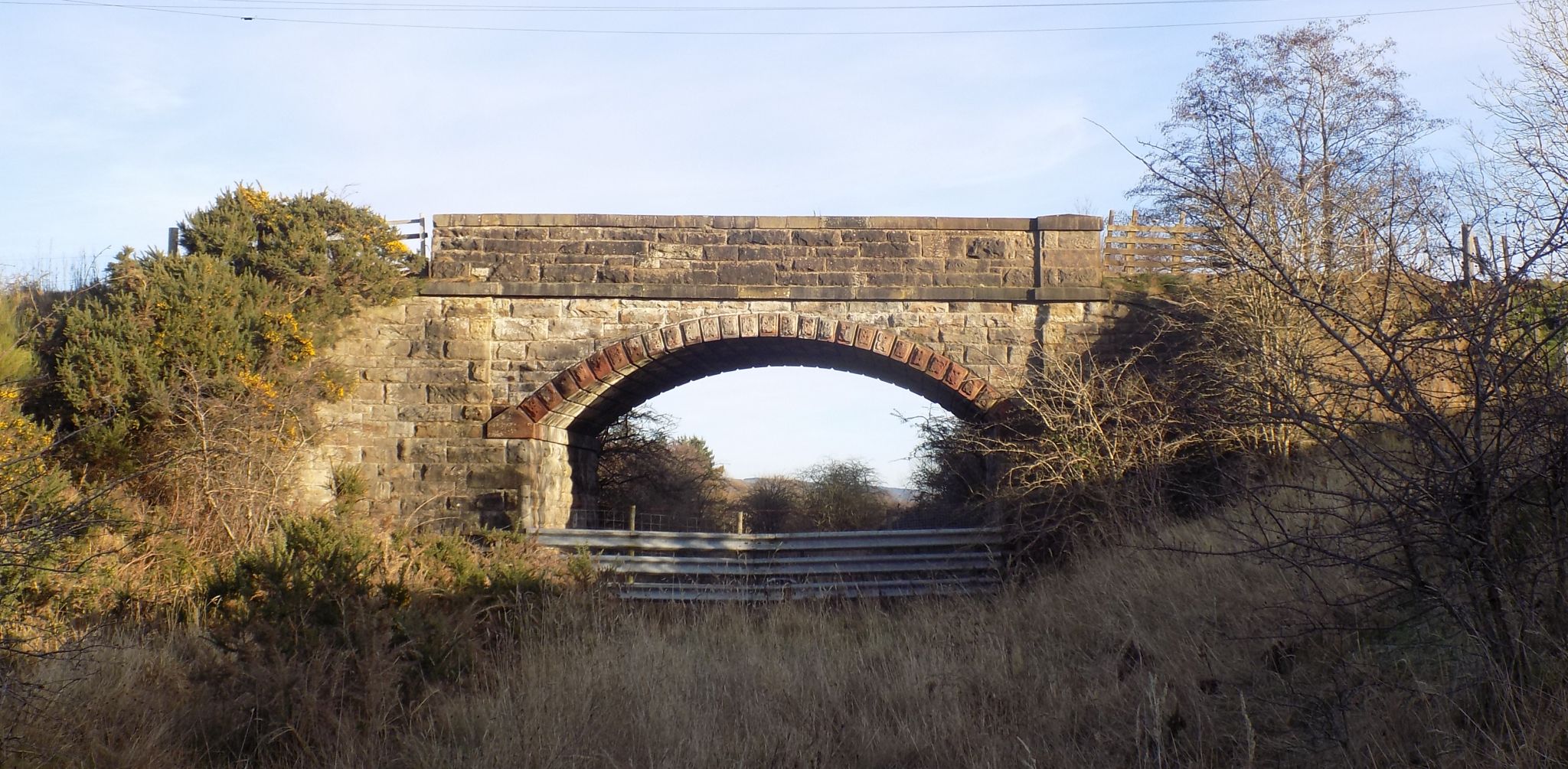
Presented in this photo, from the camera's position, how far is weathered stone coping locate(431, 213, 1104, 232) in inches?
450

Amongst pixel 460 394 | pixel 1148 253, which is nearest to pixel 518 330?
pixel 460 394

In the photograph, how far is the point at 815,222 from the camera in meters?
11.4

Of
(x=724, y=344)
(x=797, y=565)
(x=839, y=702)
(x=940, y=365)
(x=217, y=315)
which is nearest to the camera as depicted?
(x=839, y=702)

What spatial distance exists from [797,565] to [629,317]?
3126 mm

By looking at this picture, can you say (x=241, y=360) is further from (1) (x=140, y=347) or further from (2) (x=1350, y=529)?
(2) (x=1350, y=529)

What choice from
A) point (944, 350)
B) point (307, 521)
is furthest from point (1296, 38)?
point (307, 521)

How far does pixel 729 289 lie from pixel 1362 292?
6.18 m

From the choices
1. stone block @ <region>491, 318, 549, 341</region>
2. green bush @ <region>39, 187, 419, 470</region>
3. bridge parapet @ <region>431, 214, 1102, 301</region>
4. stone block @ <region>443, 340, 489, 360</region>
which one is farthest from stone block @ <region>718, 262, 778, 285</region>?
green bush @ <region>39, 187, 419, 470</region>

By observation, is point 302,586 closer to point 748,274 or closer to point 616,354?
point 616,354

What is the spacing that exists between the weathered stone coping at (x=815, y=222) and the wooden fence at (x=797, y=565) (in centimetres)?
320

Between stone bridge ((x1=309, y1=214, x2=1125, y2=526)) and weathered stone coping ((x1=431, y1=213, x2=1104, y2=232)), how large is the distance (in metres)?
0.02

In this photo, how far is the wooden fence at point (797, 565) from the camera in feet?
A: 31.7

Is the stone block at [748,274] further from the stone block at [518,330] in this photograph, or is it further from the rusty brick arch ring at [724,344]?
the stone block at [518,330]

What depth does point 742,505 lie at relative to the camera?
23.4 m
